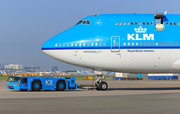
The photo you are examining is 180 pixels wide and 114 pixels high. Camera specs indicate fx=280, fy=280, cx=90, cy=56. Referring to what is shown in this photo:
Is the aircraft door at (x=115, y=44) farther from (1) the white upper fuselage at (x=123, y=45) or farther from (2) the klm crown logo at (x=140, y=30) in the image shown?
(2) the klm crown logo at (x=140, y=30)

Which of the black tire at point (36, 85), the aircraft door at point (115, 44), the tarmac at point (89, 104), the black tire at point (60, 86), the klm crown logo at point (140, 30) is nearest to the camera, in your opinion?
the tarmac at point (89, 104)

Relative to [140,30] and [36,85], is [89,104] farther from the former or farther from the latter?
[140,30]

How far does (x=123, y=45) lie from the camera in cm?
3084

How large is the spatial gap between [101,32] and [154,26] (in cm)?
602

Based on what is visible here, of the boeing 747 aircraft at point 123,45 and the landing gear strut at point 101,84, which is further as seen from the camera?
the landing gear strut at point 101,84

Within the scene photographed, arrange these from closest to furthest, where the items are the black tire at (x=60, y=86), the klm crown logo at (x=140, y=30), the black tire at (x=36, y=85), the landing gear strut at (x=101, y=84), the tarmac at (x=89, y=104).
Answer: the tarmac at (x=89, y=104)
the klm crown logo at (x=140, y=30)
the landing gear strut at (x=101, y=84)
the black tire at (x=36, y=85)
the black tire at (x=60, y=86)

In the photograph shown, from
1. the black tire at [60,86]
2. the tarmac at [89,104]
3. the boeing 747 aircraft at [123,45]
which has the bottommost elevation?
the tarmac at [89,104]

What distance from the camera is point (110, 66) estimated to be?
3125cm

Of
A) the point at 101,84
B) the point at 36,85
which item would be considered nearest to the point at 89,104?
the point at 101,84

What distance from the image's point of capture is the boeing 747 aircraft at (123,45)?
30859 mm

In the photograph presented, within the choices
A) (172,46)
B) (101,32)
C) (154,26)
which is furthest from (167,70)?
(101,32)

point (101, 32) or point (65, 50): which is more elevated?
point (101, 32)

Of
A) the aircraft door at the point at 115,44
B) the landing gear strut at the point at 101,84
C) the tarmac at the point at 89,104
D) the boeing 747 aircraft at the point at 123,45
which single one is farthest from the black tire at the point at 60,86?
the tarmac at the point at 89,104

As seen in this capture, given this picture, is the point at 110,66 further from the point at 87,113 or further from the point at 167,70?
the point at 87,113
